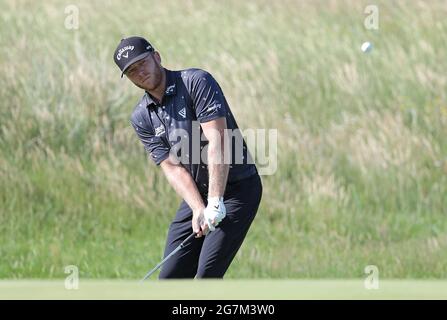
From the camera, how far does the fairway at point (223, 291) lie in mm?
6291

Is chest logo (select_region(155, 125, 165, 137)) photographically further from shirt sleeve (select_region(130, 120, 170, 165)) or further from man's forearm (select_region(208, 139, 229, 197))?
man's forearm (select_region(208, 139, 229, 197))

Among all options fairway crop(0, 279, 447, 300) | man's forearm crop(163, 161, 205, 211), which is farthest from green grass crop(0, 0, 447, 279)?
fairway crop(0, 279, 447, 300)

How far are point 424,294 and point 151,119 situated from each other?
2416mm

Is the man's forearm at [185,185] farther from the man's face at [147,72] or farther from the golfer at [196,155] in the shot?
the man's face at [147,72]

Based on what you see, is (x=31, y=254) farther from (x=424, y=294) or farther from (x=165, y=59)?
(x=424, y=294)

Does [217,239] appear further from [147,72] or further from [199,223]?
[147,72]

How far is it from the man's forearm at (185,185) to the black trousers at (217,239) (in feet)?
0.81

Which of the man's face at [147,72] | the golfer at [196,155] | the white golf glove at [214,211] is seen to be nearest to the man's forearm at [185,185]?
the golfer at [196,155]

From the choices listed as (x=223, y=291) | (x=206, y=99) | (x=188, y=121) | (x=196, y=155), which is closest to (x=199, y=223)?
(x=196, y=155)

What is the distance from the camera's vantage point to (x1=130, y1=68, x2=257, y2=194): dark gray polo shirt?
7.95 m

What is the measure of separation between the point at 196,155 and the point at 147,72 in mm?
647

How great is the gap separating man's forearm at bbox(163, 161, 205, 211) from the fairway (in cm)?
111

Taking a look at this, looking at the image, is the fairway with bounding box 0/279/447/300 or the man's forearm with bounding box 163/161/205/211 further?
the man's forearm with bounding box 163/161/205/211
